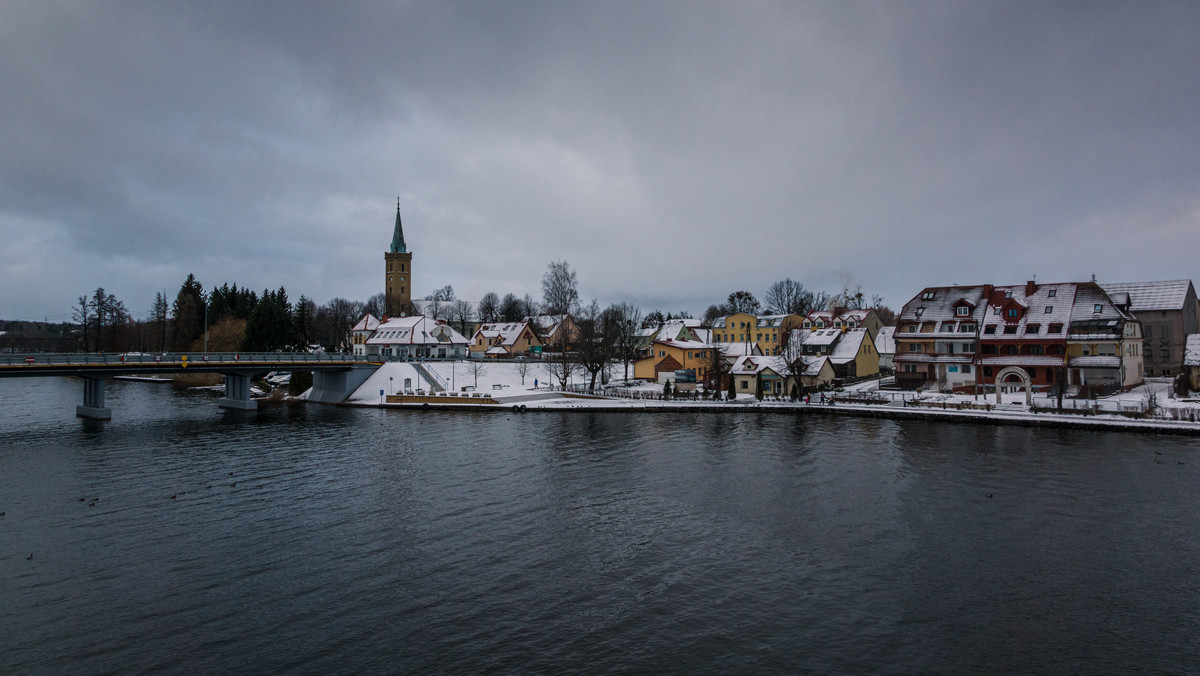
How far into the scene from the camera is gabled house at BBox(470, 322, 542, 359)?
113 m

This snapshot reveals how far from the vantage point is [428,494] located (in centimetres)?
3109

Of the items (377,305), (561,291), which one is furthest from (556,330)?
(377,305)

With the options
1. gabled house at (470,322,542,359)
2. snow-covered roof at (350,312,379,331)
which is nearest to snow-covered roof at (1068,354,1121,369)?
gabled house at (470,322,542,359)

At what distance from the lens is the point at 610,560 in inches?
875

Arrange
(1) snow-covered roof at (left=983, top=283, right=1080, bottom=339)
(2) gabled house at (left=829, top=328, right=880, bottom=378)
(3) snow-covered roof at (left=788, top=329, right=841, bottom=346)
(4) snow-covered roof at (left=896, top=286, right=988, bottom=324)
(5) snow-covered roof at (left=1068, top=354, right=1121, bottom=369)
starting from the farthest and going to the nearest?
1. (3) snow-covered roof at (left=788, top=329, right=841, bottom=346)
2. (2) gabled house at (left=829, top=328, right=880, bottom=378)
3. (4) snow-covered roof at (left=896, top=286, right=988, bottom=324)
4. (1) snow-covered roof at (left=983, top=283, right=1080, bottom=339)
5. (5) snow-covered roof at (left=1068, top=354, right=1121, bottom=369)

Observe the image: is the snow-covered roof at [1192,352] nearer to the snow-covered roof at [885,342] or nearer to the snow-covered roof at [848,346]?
the snow-covered roof at [848,346]

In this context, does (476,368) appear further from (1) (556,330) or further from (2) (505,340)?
(1) (556,330)

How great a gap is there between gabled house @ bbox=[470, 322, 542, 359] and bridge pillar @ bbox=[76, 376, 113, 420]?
5647cm

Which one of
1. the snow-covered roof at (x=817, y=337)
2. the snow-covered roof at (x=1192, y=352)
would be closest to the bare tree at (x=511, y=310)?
the snow-covered roof at (x=817, y=337)

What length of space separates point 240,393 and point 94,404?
41.3 ft

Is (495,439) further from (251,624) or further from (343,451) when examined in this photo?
(251,624)

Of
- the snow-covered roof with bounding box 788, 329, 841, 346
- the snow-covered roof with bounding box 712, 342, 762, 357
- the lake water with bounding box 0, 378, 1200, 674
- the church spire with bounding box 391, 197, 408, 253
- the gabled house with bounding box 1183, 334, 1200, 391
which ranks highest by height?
the church spire with bounding box 391, 197, 408, 253

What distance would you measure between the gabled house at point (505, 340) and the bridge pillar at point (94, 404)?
185 feet

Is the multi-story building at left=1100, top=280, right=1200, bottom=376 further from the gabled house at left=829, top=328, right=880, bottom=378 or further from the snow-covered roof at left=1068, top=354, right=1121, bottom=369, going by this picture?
the gabled house at left=829, top=328, right=880, bottom=378
